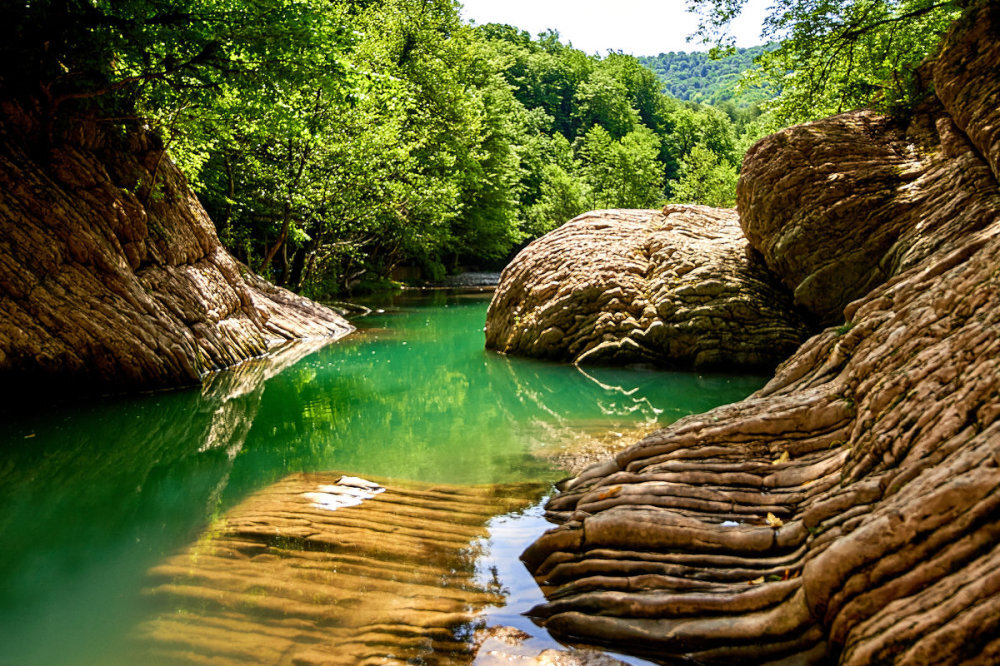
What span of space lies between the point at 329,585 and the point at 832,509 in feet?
10.9

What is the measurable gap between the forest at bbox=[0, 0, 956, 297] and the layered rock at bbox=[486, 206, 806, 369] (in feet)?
12.8

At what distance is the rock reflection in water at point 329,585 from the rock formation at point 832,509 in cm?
69

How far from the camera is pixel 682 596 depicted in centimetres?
359

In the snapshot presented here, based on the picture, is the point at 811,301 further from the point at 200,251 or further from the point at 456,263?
the point at 456,263

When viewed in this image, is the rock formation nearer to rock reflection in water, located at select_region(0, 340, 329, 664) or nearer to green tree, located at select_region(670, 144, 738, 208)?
rock reflection in water, located at select_region(0, 340, 329, 664)

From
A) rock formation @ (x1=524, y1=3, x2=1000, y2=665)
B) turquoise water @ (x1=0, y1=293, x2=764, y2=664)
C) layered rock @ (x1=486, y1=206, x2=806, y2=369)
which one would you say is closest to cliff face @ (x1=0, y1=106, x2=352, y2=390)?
turquoise water @ (x1=0, y1=293, x2=764, y2=664)

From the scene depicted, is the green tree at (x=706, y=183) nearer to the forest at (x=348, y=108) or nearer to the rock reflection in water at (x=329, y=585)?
the forest at (x=348, y=108)

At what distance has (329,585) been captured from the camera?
14.7 feet

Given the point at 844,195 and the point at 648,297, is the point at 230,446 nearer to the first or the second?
the point at 648,297

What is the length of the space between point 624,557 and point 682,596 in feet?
1.85

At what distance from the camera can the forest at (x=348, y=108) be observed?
35.0 ft

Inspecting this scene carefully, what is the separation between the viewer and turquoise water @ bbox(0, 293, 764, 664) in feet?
15.0

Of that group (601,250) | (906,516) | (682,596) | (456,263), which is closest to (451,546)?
(682,596)

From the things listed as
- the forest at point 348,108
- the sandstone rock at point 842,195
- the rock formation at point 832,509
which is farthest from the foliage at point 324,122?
the rock formation at point 832,509
